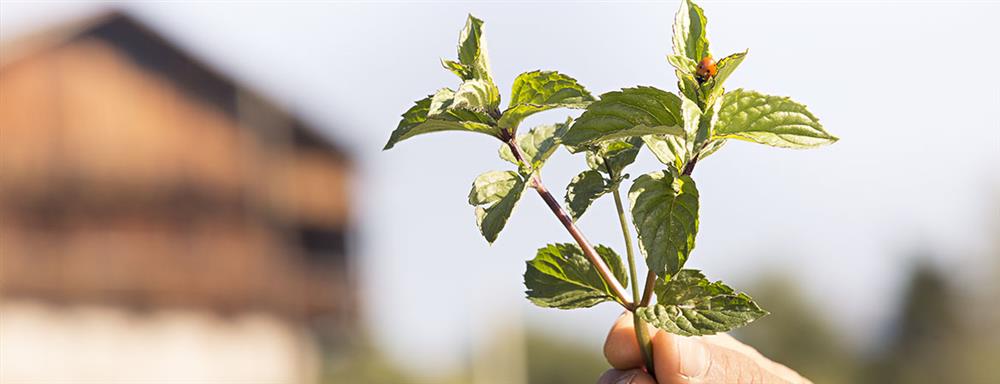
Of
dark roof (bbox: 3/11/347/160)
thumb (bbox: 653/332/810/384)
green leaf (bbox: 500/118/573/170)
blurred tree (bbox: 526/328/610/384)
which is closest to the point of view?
green leaf (bbox: 500/118/573/170)

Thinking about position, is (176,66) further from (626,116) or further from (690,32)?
(626,116)

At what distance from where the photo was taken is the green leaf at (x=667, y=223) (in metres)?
1.37

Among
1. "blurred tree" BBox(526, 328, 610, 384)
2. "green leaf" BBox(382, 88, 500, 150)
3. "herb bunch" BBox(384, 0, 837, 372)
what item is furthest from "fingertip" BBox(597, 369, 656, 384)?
"blurred tree" BBox(526, 328, 610, 384)

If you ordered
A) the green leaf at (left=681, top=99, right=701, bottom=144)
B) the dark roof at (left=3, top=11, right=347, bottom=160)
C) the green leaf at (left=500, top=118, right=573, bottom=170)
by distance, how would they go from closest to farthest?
the green leaf at (left=681, top=99, right=701, bottom=144), the green leaf at (left=500, top=118, right=573, bottom=170), the dark roof at (left=3, top=11, right=347, bottom=160)

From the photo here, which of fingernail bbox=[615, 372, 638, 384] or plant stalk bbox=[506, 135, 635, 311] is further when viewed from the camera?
fingernail bbox=[615, 372, 638, 384]

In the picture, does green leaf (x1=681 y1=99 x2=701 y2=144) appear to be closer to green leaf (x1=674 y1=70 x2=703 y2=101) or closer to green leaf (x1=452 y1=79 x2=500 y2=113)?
green leaf (x1=674 y1=70 x2=703 y2=101)

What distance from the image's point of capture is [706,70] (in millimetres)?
1369

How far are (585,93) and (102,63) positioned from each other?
108 feet

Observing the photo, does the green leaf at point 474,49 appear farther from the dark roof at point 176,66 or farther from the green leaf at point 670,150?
the dark roof at point 176,66

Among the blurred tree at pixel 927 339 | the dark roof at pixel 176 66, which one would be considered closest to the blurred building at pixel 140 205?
the dark roof at pixel 176 66

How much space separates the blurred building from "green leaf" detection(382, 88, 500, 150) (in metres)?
29.8

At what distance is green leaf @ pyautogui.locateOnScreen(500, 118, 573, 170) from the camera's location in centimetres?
150

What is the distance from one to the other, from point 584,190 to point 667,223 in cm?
16

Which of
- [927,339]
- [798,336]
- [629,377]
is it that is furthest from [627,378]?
[798,336]
